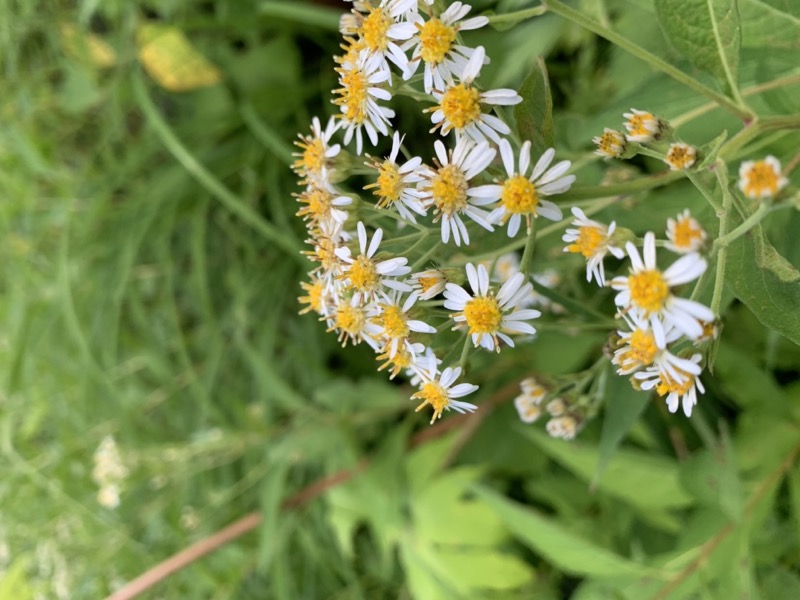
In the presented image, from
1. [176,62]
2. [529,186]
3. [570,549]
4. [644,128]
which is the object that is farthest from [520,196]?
[176,62]

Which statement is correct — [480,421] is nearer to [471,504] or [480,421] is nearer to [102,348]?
[471,504]

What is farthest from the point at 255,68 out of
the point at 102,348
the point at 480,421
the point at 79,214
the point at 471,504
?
the point at 471,504

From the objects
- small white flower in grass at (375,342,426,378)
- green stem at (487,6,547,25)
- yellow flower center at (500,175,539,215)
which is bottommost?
small white flower in grass at (375,342,426,378)

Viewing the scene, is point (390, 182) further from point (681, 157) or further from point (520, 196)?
point (681, 157)

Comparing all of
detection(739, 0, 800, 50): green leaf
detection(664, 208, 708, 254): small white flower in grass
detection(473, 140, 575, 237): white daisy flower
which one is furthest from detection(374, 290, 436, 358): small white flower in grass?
detection(739, 0, 800, 50): green leaf

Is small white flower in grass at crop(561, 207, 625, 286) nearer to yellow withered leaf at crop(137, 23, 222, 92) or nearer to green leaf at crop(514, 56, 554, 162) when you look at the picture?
green leaf at crop(514, 56, 554, 162)
